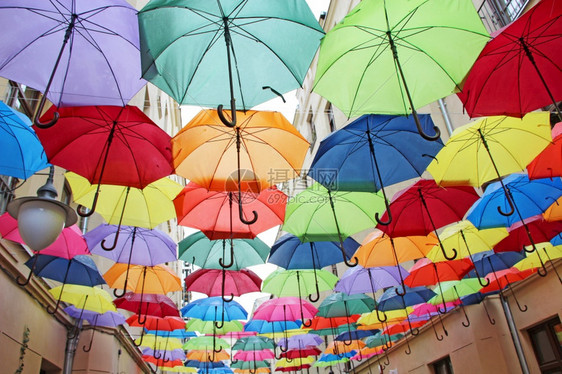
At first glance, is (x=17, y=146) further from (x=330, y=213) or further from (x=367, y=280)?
(x=367, y=280)

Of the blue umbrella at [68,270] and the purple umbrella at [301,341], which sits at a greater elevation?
the blue umbrella at [68,270]

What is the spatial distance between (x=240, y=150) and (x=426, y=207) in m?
3.25

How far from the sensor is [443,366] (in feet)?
38.5

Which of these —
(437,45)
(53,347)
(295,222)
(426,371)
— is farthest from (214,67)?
(426,371)

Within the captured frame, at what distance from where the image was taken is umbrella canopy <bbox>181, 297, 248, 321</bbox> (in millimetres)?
10961

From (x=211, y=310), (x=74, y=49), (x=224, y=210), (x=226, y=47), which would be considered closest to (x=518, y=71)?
(x=226, y=47)

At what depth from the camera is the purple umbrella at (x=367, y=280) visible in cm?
942

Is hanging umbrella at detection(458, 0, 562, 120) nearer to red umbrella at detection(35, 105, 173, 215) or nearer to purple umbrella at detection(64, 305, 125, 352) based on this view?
red umbrella at detection(35, 105, 173, 215)

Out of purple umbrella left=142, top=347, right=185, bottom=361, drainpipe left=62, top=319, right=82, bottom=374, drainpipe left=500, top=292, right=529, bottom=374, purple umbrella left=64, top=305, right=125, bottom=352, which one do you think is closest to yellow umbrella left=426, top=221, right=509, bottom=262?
drainpipe left=500, top=292, right=529, bottom=374

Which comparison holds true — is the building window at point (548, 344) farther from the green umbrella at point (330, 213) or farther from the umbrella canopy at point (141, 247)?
the umbrella canopy at point (141, 247)

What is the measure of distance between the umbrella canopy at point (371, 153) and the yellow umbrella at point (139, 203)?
233 cm

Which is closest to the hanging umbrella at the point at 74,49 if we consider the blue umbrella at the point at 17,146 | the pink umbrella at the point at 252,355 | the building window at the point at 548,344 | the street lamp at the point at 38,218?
the blue umbrella at the point at 17,146

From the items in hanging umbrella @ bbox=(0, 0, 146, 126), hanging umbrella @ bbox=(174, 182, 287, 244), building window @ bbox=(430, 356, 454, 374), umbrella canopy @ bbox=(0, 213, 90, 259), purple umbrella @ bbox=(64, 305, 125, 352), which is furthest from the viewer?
building window @ bbox=(430, 356, 454, 374)

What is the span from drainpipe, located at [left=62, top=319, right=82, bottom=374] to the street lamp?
618 cm
